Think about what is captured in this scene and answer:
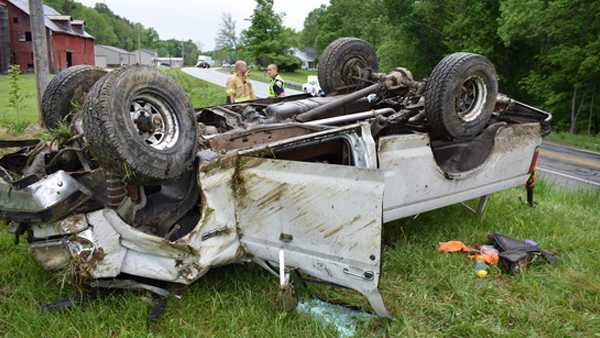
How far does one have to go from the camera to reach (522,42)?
22125mm

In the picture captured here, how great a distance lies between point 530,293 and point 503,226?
1343mm

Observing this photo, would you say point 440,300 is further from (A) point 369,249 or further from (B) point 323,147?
(B) point 323,147

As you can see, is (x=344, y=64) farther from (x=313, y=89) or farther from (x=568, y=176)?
(x=568, y=176)

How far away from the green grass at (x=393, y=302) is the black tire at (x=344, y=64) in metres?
1.76

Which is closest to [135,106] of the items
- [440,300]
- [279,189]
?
[279,189]

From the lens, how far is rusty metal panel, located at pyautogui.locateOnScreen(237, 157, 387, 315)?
2.46m

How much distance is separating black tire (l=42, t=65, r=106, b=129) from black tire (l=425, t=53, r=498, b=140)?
8.31 feet

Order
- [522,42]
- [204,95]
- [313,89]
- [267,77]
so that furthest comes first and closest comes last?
[267,77] < [522,42] < [204,95] < [313,89]

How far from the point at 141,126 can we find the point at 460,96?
→ 2.43 meters

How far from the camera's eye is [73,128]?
9.87ft

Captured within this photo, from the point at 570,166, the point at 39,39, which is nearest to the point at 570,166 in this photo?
the point at 570,166

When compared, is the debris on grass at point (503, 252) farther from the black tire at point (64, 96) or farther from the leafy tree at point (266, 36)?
the leafy tree at point (266, 36)

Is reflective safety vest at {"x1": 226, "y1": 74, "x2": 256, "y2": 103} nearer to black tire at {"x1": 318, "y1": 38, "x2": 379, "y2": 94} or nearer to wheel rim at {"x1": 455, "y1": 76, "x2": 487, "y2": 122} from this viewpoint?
black tire at {"x1": 318, "y1": 38, "x2": 379, "y2": 94}

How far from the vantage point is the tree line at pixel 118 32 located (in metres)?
84.1
